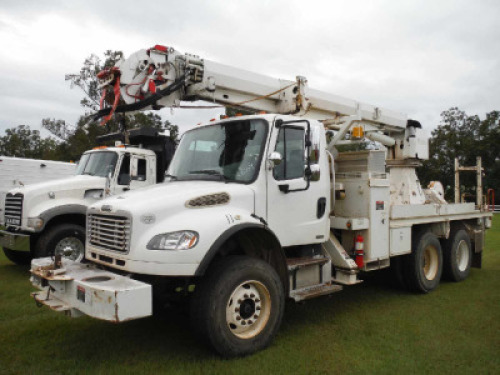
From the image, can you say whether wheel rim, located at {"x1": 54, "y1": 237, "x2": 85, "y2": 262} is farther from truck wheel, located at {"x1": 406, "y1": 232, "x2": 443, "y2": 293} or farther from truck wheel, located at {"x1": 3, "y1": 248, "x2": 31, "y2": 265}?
truck wheel, located at {"x1": 406, "y1": 232, "x2": 443, "y2": 293}

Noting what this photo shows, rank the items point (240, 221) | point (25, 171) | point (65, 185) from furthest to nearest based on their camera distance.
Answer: point (25, 171) → point (65, 185) → point (240, 221)

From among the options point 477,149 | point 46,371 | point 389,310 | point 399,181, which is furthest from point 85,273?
point 477,149

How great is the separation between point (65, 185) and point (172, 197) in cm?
509

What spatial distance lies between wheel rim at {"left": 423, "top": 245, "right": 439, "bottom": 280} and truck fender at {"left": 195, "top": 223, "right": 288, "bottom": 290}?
381 centimetres

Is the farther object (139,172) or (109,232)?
(139,172)

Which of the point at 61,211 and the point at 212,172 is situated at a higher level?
the point at 212,172

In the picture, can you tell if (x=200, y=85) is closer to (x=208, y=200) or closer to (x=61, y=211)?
(x=208, y=200)

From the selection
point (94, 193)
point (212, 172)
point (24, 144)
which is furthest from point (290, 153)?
point (24, 144)

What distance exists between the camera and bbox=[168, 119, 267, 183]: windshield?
483 cm

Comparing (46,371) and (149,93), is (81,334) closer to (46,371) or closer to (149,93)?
(46,371)

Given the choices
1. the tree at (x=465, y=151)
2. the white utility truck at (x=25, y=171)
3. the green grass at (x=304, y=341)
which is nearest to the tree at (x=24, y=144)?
the white utility truck at (x=25, y=171)

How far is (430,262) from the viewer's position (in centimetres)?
758

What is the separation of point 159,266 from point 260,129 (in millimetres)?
2046

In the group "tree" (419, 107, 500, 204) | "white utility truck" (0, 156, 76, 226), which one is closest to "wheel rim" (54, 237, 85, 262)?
"white utility truck" (0, 156, 76, 226)
